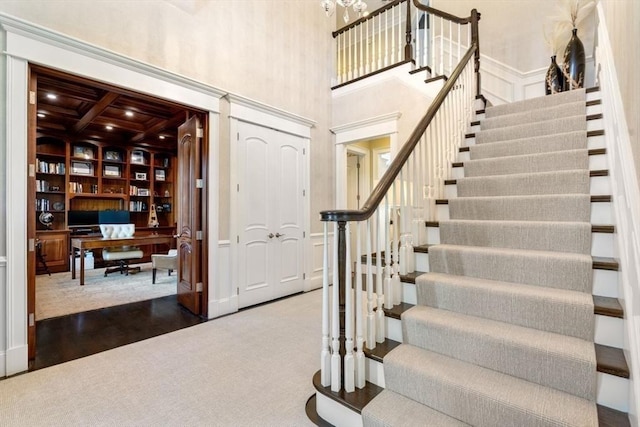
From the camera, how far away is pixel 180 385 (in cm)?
209

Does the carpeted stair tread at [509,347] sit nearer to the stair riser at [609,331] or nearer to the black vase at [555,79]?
the stair riser at [609,331]

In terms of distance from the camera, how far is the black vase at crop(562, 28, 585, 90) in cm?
368

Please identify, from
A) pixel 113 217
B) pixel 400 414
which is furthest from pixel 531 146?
pixel 113 217

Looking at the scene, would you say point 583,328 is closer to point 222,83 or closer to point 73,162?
point 222,83

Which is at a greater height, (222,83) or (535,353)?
(222,83)

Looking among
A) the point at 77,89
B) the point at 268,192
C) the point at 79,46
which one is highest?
the point at 77,89

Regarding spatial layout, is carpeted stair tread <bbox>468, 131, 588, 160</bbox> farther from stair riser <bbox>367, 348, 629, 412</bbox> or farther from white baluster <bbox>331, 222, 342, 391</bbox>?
white baluster <bbox>331, 222, 342, 391</bbox>

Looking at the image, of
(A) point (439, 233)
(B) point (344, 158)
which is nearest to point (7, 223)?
(A) point (439, 233)

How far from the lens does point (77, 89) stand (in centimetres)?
391

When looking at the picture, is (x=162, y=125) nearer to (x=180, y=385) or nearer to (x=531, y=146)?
(x=180, y=385)

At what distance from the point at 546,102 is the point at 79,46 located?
14.4 ft

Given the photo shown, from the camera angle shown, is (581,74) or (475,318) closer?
(475,318)

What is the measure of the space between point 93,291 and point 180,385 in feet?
10.9

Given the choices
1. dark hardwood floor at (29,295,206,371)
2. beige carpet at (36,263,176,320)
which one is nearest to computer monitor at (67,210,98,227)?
beige carpet at (36,263,176,320)
